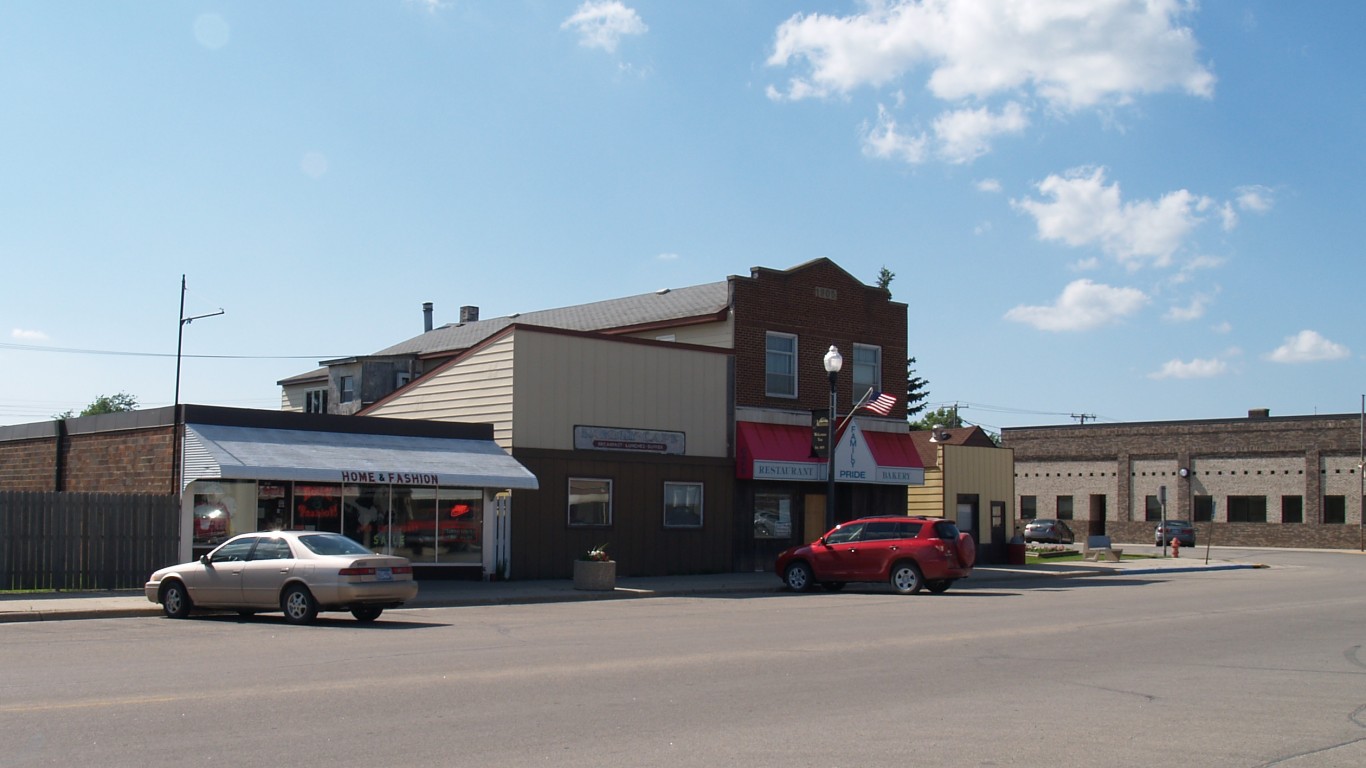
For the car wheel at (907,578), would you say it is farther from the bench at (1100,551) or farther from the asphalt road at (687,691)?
the bench at (1100,551)

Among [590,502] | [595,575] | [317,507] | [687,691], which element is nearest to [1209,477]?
[590,502]

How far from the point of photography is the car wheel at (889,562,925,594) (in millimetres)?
26906

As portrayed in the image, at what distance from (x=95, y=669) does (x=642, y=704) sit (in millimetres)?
5831

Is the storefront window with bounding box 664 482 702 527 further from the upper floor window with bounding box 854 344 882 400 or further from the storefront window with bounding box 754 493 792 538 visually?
the upper floor window with bounding box 854 344 882 400

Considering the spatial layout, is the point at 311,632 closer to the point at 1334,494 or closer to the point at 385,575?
the point at 385,575

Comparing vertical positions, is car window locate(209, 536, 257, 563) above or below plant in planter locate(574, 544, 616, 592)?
above

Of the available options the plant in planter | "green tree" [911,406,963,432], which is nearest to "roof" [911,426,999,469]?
the plant in planter

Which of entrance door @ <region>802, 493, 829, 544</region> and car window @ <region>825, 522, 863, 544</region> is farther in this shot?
entrance door @ <region>802, 493, 829, 544</region>

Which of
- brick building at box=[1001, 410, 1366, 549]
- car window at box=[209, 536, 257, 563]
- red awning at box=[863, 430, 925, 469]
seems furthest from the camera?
brick building at box=[1001, 410, 1366, 549]

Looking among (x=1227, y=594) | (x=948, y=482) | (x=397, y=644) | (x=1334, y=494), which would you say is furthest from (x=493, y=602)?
(x=1334, y=494)

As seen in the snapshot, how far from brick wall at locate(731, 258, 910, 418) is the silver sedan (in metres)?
→ 15.6

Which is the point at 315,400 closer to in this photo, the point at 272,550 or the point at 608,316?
the point at 608,316

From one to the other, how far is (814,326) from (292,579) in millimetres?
19200

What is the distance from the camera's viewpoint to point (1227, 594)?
27.7 m
